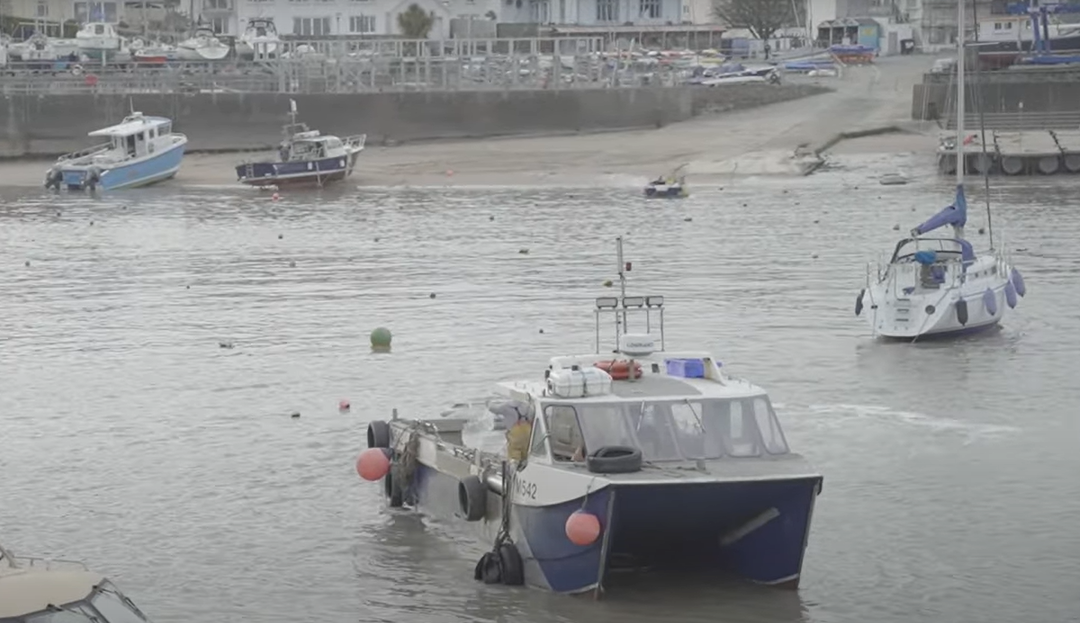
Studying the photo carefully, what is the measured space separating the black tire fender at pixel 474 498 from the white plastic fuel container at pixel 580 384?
1.33m

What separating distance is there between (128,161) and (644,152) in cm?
1685

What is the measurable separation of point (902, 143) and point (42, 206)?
27.0 meters

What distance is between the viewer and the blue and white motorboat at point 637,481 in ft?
50.2

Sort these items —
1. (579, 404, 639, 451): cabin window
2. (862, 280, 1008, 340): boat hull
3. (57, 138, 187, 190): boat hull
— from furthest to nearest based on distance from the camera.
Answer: (57, 138, 187, 190): boat hull → (862, 280, 1008, 340): boat hull → (579, 404, 639, 451): cabin window

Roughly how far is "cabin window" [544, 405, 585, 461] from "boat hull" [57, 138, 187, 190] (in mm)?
47911

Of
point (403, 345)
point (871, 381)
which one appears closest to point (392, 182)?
point (403, 345)

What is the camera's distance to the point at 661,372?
17203 millimetres

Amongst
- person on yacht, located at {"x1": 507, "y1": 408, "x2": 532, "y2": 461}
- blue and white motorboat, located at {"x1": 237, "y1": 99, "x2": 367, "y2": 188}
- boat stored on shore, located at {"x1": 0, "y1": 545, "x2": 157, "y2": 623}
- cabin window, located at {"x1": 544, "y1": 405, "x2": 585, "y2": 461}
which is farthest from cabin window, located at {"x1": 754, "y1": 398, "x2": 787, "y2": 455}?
blue and white motorboat, located at {"x1": 237, "y1": 99, "x2": 367, "y2": 188}

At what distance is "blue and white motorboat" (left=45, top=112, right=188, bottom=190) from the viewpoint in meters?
61.7

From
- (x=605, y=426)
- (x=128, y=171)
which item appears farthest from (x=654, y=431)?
(x=128, y=171)

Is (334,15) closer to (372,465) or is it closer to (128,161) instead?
(128,161)

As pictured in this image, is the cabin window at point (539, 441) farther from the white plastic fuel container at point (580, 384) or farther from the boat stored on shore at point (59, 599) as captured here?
the boat stored on shore at point (59, 599)

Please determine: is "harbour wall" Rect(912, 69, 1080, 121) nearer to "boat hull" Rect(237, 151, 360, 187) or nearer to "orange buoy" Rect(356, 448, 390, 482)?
"boat hull" Rect(237, 151, 360, 187)

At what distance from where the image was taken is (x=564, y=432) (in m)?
16.1
